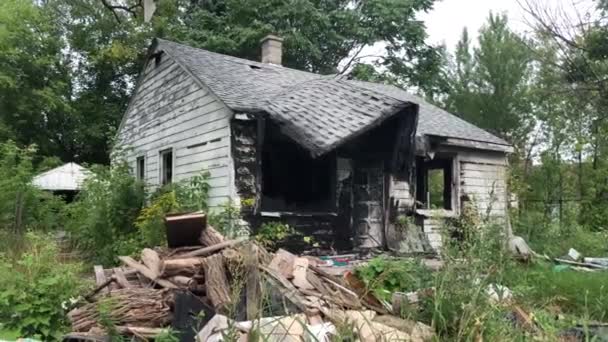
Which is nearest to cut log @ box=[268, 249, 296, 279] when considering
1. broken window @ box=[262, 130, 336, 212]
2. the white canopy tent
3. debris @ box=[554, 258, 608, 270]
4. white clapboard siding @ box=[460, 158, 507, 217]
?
broken window @ box=[262, 130, 336, 212]

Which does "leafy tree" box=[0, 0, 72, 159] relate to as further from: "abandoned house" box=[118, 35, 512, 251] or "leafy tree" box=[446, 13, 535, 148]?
"leafy tree" box=[446, 13, 535, 148]

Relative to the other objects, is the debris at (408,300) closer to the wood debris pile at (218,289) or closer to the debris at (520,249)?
the wood debris pile at (218,289)

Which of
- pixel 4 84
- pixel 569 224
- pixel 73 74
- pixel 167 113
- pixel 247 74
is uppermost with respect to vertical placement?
pixel 73 74

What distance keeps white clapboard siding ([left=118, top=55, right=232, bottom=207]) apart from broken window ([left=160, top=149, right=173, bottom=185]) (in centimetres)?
14

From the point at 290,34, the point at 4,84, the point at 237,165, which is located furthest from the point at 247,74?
the point at 4,84

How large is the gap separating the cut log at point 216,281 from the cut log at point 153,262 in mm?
665

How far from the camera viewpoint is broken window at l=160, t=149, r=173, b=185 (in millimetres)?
11539

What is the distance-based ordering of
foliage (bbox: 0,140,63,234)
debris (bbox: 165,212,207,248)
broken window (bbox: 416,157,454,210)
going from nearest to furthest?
debris (bbox: 165,212,207,248) → foliage (bbox: 0,140,63,234) → broken window (bbox: 416,157,454,210)

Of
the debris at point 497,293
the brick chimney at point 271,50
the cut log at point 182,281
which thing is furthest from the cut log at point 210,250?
the brick chimney at point 271,50

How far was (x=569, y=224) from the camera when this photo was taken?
43.8ft

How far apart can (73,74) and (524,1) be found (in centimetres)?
2519

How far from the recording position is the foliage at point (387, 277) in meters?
4.73

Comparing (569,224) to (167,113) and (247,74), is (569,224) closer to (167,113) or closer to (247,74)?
(247,74)

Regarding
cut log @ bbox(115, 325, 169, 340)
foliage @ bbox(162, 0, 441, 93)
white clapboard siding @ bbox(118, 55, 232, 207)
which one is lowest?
cut log @ bbox(115, 325, 169, 340)
